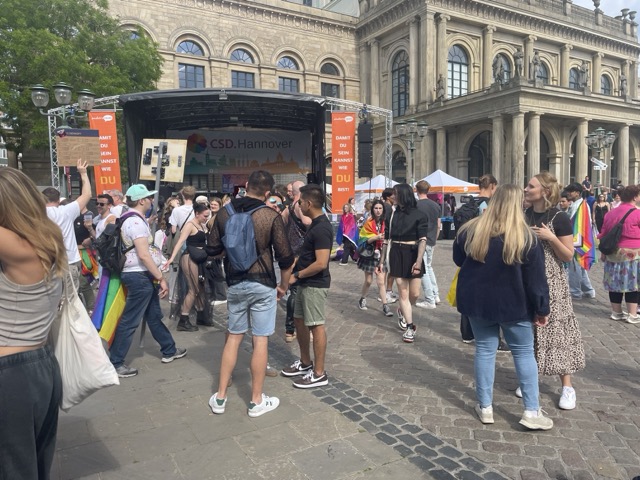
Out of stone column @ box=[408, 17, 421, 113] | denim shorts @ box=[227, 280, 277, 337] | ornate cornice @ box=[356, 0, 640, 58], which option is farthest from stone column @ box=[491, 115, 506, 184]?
denim shorts @ box=[227, 280, 277, 337]

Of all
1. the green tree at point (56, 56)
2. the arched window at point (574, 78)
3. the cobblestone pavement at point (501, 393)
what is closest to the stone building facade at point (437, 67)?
the arched window at point (574, 78)

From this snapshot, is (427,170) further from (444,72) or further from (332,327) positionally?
(332,327)

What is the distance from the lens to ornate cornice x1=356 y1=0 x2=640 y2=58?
31875mm

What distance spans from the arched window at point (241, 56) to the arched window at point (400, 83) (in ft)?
34.2

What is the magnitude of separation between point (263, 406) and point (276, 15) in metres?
32.8

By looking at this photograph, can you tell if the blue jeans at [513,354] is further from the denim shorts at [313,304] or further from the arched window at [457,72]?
the arched window at [457,72]

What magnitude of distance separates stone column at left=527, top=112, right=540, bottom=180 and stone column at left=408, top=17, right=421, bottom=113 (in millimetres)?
7881

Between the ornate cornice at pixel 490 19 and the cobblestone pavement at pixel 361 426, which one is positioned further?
the ornate cornice at pixel 490 19

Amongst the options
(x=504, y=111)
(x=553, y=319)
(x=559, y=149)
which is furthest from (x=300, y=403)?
(x=559, y=149)

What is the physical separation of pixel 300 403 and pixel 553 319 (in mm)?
2133

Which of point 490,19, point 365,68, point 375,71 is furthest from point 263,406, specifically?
point 490,19

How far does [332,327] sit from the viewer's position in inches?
252

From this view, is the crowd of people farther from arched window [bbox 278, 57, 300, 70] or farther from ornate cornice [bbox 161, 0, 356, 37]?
arched window [bbox 278, 57, 300, 70]

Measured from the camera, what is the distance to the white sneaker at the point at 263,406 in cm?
369
